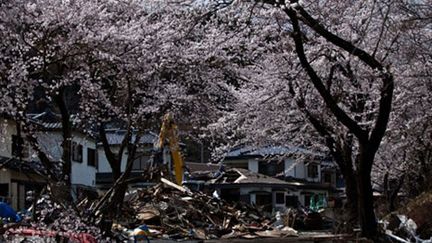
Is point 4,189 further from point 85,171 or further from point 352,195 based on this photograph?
point 352,195

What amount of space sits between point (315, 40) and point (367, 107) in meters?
2.56

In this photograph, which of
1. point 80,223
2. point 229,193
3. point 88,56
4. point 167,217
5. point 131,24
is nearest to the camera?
point 80,223

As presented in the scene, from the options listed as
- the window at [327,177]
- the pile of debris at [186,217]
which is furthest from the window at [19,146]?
the window at [327,177]

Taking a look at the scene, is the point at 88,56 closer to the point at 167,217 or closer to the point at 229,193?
the point at 167,217

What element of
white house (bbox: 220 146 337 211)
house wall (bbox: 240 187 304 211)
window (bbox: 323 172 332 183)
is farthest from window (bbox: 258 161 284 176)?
window (bbox: 323 172 332 183)

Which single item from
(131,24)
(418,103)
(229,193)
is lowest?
(229,193)

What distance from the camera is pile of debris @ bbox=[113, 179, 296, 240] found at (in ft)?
62.8

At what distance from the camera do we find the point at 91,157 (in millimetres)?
42438

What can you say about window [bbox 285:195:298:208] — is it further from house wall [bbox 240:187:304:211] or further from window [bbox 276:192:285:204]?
house wall [bbox 240:187:304:211]

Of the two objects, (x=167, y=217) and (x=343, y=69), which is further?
(x=167, y=217)

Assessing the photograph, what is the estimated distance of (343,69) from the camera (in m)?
15.6

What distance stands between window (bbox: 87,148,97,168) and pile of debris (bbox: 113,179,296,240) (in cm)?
1928

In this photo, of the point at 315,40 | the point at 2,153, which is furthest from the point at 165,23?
the point at 2,153

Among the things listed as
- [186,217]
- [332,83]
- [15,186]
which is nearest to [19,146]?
[332,83]
